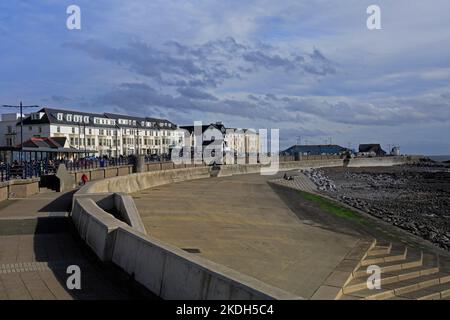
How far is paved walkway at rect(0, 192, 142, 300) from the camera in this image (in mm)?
7359

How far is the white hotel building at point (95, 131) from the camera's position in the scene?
101688 mm

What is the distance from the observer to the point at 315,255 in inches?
549

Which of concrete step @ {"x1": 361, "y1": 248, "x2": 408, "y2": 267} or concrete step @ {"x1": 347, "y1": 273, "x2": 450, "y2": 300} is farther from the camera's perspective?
concrete step @ {"x1": 361, "y1": 248, "x2": 408, "y2": 267}

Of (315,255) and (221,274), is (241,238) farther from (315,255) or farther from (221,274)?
(221,274)

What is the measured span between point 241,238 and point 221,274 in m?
10.0

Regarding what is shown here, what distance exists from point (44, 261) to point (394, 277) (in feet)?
26.8

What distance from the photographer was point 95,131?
11106 centimetres

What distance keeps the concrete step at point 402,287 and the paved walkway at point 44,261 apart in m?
5.22

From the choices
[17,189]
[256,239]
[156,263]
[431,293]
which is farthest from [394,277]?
[17,189]

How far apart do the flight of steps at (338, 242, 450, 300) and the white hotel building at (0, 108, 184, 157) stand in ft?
259
